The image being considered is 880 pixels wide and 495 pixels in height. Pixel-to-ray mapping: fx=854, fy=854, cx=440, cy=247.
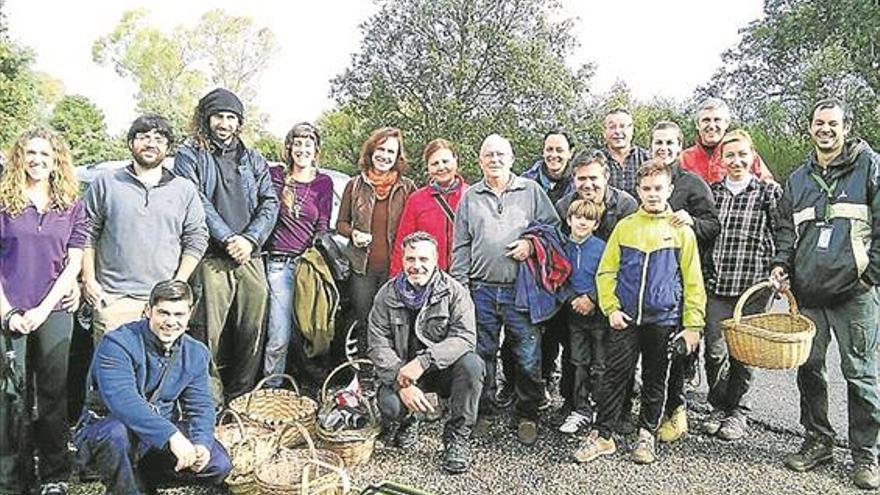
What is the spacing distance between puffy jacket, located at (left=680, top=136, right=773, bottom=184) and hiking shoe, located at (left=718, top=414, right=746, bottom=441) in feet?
4.65

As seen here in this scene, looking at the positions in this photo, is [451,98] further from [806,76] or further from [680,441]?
[680,441]

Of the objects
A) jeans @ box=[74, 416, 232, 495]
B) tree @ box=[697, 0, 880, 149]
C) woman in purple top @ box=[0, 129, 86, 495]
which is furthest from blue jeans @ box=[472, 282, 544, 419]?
tree @ box=[697, 0, 880, 149]

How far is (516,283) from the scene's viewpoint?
488 cm

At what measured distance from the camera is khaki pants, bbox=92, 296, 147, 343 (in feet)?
14.1

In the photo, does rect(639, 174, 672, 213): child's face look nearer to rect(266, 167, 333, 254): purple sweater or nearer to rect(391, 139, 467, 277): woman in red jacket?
rect(391, 139, 467, 277): woman in red jacket

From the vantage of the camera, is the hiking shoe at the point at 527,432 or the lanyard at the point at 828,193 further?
the hiking shoe at the point at 527,432

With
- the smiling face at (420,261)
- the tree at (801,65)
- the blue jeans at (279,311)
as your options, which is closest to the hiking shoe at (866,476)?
the smiling face at (420,261)

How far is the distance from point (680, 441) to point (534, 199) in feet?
5.39

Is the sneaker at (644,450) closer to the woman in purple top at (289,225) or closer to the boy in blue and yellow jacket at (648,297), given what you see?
the boy in blue and yellow jacket at (648,297)

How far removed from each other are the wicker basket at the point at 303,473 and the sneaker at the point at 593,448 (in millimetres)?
1312

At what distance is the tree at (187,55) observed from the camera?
3397cm

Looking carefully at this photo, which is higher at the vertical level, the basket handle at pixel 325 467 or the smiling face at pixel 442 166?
the smiling face at pixel 442 166

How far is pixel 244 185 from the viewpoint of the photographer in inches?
193

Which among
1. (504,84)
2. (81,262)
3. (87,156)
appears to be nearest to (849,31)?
(504,84)
